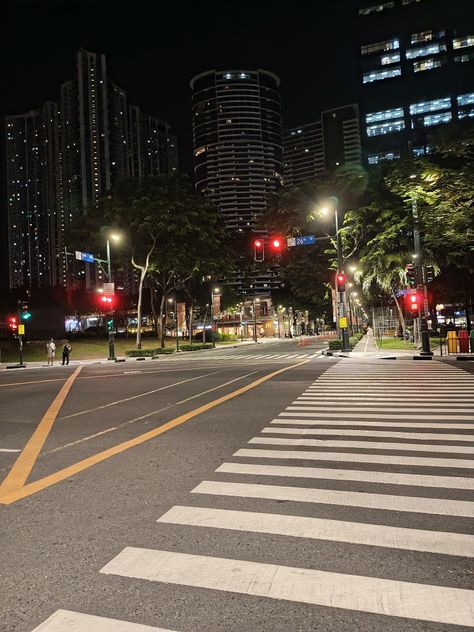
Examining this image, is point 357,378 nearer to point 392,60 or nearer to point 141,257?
point 141,257

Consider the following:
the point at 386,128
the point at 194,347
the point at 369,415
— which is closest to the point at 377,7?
the point at 386,128

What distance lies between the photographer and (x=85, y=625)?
10.0 ft

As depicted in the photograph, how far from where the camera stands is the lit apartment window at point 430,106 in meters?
90.8

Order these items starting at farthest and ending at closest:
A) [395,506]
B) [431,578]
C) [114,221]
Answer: [114,221] → [395,506] → [431,578]

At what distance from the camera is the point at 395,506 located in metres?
4.94

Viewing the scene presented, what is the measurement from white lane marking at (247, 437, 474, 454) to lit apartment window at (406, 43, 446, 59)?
339ft

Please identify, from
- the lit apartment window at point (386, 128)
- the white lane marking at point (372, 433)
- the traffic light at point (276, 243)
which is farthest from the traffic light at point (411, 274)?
the lit apartment window at point (386, 128)

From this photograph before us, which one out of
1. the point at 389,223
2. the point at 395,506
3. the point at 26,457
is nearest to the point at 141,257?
the point at 389,223

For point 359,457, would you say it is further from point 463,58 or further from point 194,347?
point 463,58

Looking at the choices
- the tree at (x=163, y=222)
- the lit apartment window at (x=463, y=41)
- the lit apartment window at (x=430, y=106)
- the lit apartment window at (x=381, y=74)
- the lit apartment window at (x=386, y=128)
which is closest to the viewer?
the tree at (x=163, y=222)

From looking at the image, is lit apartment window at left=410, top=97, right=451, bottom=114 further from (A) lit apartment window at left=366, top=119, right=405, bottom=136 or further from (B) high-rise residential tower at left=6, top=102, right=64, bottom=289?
(B) high-rise residential tower at left=6, top=102, right=64, bottom=289

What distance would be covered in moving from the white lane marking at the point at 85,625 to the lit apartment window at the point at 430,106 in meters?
105

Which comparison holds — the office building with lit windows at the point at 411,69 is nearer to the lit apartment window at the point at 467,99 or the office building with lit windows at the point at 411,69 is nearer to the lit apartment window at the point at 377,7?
the lit apartment window at the point at 377,7

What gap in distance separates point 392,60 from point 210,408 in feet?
337
